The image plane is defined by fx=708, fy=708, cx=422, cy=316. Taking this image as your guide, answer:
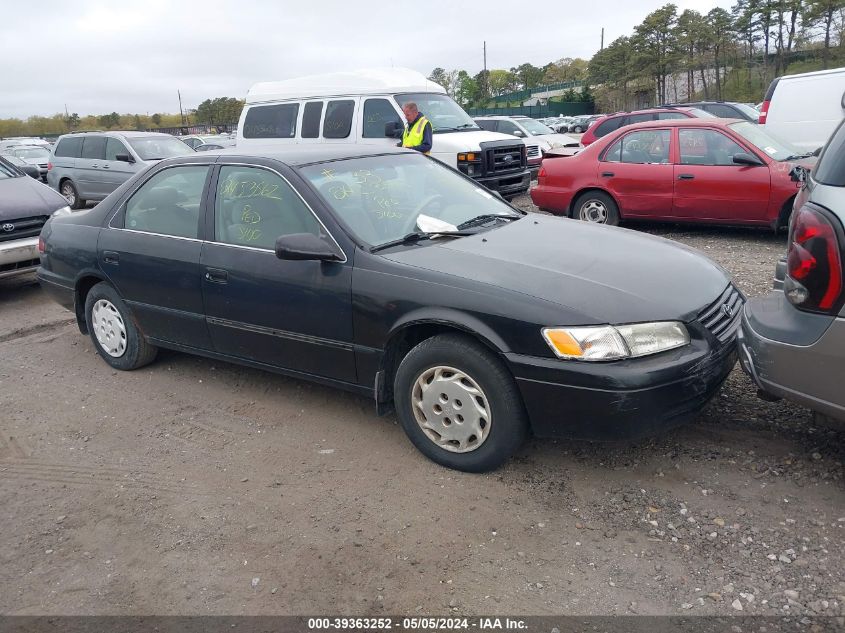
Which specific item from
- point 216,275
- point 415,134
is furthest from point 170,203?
point 415,134

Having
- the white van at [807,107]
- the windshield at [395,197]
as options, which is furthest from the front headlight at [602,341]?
the white van at [807,107]

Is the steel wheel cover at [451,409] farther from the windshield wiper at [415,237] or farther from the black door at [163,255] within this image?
the black door at [163,255]

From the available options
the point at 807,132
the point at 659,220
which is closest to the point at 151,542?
the point at 659,220

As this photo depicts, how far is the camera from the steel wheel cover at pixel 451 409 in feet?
11.3

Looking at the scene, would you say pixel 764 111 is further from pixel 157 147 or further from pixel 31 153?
Result: pixel 31 153

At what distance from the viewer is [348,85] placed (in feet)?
35.4

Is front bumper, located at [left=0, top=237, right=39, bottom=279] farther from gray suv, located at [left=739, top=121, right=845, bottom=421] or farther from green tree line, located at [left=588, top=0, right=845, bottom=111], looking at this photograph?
→ green tree line, located at [left=588, top=0, right=845, bottom=111]

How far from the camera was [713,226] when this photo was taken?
346 inches

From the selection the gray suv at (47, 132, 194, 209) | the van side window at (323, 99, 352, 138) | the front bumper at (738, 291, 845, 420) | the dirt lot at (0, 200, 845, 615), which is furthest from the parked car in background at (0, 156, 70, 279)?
the front bumper at (738, 291, 845, 420)

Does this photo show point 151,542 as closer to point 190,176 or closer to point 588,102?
point 190,176

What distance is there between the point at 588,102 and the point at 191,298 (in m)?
54.9

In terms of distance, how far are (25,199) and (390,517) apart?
675cm

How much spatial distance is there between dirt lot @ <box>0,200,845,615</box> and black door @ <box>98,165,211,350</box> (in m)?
0.61

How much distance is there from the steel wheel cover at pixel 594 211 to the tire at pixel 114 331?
19.8ft
